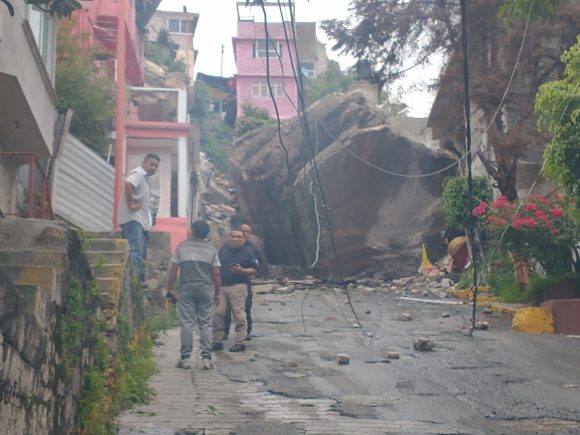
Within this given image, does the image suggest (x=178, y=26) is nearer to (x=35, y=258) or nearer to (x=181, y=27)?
(x=181, y=27)

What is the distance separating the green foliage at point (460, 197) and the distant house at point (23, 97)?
9.74 metres

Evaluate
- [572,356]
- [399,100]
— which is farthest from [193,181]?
[572,356]

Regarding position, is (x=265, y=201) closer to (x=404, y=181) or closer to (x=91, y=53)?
(x=404, y=181)

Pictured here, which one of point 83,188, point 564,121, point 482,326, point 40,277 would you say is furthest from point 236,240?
point 83,188

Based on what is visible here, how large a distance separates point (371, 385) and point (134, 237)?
390cm

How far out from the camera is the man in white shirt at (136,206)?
11.0 metres

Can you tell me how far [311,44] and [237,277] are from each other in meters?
46.5

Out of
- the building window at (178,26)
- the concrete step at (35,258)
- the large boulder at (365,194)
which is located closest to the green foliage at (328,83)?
the building window at (178,26)

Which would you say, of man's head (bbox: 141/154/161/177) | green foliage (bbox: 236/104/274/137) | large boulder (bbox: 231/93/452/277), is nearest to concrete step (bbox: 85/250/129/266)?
man's head (bbox: 141/154/161/177)

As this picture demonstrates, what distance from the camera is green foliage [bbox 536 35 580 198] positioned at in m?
12.2

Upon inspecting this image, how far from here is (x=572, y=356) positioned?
34.6 ft

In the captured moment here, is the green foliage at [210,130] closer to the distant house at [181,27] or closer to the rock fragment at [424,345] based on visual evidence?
the distant house at [181,27]

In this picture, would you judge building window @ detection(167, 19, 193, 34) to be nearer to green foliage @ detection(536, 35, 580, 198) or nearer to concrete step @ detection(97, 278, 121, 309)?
green foliage @ detection(536, 35, 580, 198)

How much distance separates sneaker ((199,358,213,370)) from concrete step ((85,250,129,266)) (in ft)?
4.42
